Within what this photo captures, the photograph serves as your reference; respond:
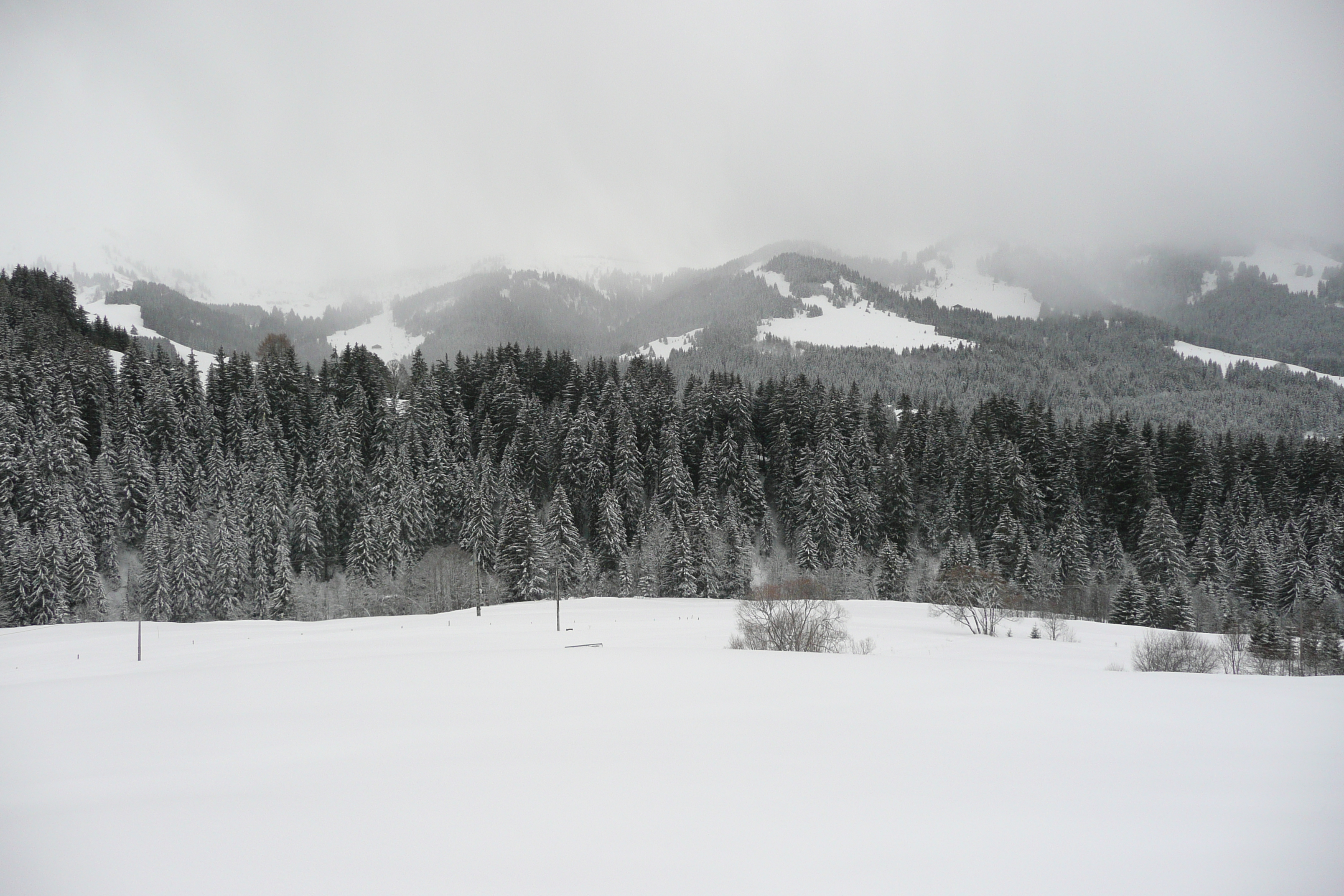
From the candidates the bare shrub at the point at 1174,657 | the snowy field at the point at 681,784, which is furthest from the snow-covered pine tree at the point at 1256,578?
the snowy field at the point at 681,784

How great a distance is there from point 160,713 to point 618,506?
59.2 m

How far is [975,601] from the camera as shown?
1799 inches

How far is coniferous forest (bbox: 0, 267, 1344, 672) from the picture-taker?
60.2m

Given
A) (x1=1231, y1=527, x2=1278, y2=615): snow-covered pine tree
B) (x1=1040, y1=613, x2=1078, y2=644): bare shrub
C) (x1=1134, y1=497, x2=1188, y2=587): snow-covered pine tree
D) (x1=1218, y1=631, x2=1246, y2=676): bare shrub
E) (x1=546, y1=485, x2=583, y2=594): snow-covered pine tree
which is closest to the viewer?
(x1=1218, y1=631, x2=1246, y2=676): bare shrub

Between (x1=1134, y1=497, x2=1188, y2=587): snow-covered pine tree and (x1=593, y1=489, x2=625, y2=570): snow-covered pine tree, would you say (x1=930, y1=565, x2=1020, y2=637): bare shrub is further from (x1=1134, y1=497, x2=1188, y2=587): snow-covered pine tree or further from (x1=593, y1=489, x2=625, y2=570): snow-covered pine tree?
(x1=593, y1=489, x2=625, y2=570): snow-covered pine tree

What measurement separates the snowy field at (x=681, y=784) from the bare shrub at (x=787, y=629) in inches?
415

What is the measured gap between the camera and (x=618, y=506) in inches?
2854

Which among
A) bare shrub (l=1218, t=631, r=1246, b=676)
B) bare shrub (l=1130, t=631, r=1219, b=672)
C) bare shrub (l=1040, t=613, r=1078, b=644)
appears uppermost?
bare shrub (l=1130, t=631, r=1219, b=672)

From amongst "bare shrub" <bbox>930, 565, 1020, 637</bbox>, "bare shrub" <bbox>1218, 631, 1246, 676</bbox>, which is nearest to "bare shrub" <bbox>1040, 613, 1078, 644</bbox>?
"bare shrub" <bbox>930, 565, 1020, 637</bbox>

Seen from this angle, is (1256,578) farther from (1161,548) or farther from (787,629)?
(787,629)

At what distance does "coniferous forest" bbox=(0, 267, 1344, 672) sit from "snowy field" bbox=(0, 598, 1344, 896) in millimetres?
38289

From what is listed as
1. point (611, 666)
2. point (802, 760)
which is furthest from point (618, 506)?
point (802, 760)

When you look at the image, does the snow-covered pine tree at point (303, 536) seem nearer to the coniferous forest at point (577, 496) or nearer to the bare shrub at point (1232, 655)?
the coniferous forest at point (577, 496)

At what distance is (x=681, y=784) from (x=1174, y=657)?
2797 cm
